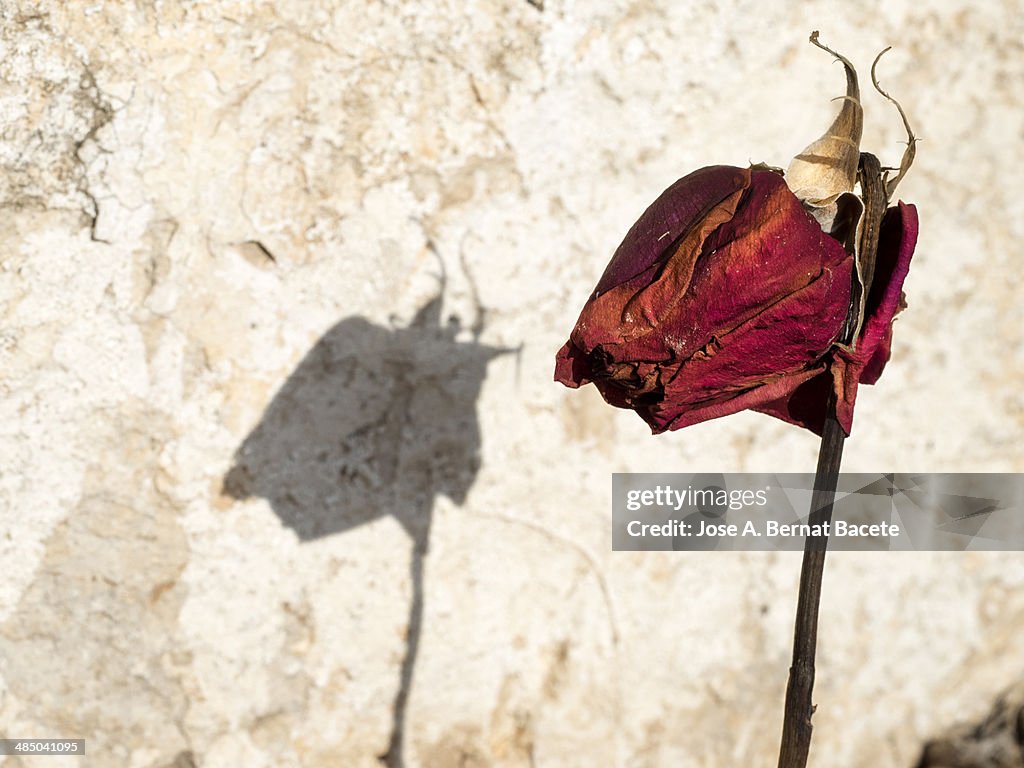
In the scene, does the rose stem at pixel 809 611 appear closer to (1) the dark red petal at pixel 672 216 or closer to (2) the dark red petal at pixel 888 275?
(2) the dark red petal at pixel 888 275

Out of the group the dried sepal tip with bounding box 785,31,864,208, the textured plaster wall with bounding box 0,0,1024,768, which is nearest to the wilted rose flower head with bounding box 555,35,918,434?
the dried sepal tip with bounding box 785,31,864,208

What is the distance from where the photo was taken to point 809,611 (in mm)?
617

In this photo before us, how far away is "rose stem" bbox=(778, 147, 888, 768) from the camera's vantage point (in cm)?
57

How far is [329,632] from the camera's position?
120 cm

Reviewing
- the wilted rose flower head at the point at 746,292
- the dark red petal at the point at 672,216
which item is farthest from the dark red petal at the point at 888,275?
the dark red petal at the point at 672,216

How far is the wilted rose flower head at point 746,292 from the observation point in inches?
21.3

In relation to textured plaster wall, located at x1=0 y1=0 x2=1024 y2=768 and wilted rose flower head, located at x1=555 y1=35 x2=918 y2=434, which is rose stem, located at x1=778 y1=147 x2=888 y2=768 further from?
textured plaster wall, located at x1=0 y1=0 x2=1024 y2=768

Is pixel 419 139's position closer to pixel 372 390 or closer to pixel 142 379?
pixel 372 390

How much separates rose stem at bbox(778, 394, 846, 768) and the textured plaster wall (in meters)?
0.66

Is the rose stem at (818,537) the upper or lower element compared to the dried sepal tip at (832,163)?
lower

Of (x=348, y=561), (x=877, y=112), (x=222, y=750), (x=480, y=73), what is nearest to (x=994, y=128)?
(x=877, y=112)

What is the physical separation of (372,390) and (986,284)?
996 mm

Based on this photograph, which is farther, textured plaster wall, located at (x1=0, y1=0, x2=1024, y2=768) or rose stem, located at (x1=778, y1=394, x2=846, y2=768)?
textured plaster wall, located at (x1=0, y1=0, x2=1024, y2=768)

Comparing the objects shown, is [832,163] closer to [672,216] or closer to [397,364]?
[672,216]
